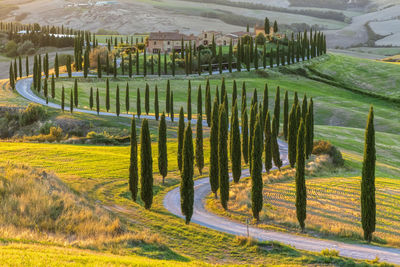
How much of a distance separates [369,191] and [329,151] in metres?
29.5

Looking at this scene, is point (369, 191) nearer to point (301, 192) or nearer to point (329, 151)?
point (301, 192)

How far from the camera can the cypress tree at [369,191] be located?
3456 cm

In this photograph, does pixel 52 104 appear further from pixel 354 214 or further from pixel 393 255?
pixel 393 255

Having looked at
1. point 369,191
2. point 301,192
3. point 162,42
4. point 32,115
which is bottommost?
point 32,115

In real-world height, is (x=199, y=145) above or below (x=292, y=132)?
below

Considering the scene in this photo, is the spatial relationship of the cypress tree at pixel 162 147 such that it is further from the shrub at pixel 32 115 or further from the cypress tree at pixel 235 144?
the shrub at pixel 32 115

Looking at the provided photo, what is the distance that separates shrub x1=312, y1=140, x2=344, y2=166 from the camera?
203 ft

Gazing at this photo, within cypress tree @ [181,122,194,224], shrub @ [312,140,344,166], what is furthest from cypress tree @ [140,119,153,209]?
shrub @ [312,140,344,166]

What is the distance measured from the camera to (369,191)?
1380 inches

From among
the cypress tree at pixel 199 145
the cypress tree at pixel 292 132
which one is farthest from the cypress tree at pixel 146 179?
the cypress tree at pixel 292 132

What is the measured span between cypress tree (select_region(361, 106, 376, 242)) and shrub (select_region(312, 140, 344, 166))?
2684 centimetres

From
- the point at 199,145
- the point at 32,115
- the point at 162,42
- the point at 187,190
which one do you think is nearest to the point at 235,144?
the point at 199,145

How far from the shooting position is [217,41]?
18125cm

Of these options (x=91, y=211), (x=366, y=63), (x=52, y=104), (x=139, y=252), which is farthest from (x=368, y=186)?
(x=366, y=63)
